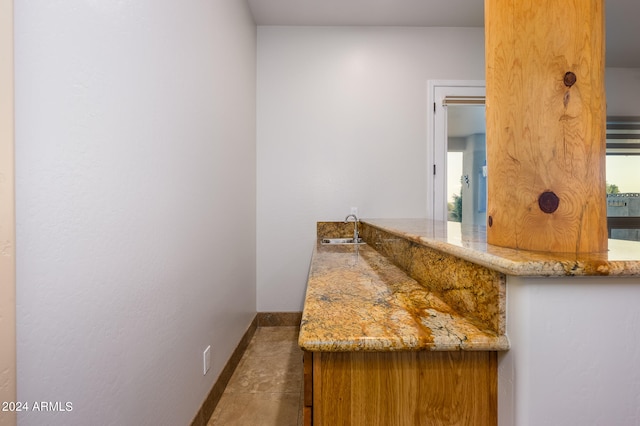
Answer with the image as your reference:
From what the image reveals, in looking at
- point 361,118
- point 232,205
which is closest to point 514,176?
point 232,205

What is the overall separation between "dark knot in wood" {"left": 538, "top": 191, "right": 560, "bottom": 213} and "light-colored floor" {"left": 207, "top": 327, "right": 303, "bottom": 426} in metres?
1.43

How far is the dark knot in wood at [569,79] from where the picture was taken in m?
0.60

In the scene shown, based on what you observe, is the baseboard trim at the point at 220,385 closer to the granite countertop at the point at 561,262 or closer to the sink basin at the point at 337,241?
the sink basin at the point at 337,241

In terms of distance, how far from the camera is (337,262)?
1.51 m

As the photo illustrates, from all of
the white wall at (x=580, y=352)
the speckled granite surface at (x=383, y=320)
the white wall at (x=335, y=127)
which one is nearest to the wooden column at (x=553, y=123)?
the white wall at (x=580, y=352)

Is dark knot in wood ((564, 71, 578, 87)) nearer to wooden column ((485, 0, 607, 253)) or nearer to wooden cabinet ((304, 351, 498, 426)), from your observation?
wooden column ((485, 0, 607, 253))

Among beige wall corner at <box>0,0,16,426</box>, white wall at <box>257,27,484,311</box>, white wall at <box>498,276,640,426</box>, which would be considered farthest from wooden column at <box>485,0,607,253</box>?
white wall at <box>257,27,484,311</box>

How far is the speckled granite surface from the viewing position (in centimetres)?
60

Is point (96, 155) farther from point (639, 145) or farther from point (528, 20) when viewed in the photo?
point (639, 145)

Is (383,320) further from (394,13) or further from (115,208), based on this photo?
(394,13)

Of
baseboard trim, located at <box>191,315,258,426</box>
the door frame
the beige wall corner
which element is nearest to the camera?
the beige wall corner

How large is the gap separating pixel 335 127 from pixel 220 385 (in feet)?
6.96

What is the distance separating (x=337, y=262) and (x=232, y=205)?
32.9 inches

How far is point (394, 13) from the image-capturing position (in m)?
2.43
